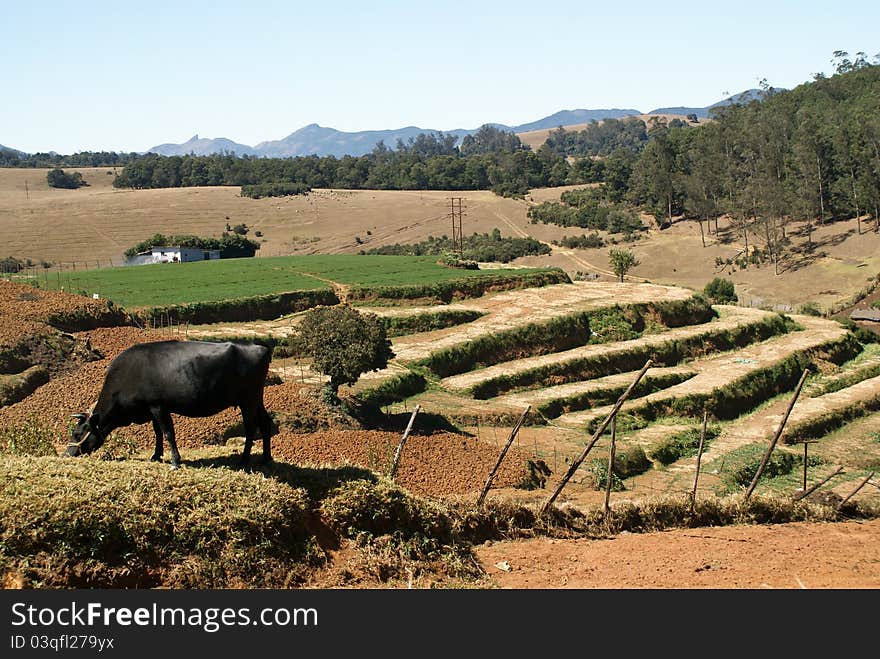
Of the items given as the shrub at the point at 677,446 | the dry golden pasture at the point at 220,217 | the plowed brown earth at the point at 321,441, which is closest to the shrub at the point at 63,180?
the dry golden pasture at the point at 220,217

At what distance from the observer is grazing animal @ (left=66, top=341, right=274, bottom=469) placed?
41.5 feet

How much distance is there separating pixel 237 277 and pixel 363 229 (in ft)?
206

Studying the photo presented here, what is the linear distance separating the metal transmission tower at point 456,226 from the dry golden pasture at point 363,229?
4.85 ft

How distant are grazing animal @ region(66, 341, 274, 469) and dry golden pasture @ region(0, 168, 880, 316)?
74.5m

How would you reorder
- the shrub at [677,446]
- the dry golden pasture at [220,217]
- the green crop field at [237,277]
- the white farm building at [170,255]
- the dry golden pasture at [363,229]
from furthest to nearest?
1. the dry golden pasture at [220,217]
2. the dry golden pasture at [363,229]
3. the white farm building at [170,255]
4. the green crop field at [237,277]
5. the shrub at [677,446]

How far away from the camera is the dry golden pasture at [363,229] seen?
88438 mm

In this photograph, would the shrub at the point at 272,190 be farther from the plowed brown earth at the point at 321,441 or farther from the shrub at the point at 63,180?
the plowed brown earth at the point at 321,441

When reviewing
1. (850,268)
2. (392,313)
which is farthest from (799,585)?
(850,268)

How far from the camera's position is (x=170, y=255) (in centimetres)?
7850

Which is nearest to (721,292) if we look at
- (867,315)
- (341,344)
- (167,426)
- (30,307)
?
(867,315)

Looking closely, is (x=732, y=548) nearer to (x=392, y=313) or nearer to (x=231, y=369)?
(x=231, y=369)

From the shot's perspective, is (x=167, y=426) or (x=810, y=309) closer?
(x=167, y=426)

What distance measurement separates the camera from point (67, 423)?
2620 centimetres

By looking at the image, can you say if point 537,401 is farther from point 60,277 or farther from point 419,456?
point 60,277
